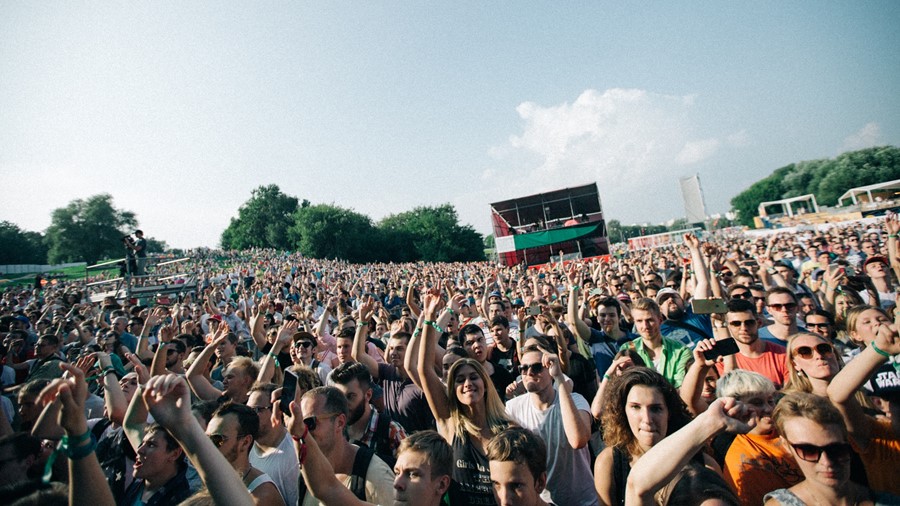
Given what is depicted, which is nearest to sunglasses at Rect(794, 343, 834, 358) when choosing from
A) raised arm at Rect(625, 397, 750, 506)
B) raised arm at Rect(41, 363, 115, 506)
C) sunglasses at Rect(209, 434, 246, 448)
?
raised arm at Rect(625, 397, 750, 506)

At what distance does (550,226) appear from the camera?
31.2 metres

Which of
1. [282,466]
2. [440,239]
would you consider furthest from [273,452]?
[440,239]

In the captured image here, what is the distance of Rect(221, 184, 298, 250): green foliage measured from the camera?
65.1m

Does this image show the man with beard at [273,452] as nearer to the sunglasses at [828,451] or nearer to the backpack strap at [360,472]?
the backpack strap at [360,472]

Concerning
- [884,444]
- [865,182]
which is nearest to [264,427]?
[884,444]

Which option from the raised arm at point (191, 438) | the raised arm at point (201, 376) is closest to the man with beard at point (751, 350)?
the raised arm at point (191, 438)

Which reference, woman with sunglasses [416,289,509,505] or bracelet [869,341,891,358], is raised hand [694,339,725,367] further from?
woman with sunglasses [416,289,509,505]

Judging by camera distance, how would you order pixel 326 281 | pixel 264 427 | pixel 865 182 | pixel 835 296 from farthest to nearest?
pixel 865 182 < pixel 326 281 < pixel 835 296 < pixel 264 427

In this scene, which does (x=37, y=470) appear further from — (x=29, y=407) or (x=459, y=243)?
(x=459, y=243)

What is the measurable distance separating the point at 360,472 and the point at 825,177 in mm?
99834

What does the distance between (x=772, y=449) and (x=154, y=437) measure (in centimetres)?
360

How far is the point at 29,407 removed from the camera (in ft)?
11.2

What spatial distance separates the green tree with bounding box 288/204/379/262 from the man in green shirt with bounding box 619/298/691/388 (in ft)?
175

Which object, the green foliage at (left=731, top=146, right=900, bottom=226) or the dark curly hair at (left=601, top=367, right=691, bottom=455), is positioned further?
the green foliage at (left=731, top=146, right=900, bottom=226)
